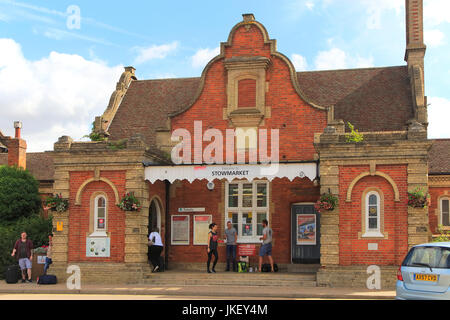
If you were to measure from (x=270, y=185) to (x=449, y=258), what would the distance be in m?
11.5

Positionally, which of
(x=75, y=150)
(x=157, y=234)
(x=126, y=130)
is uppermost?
(x=126, y=130)

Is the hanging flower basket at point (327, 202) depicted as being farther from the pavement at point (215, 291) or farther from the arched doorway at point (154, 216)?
the arched doorway at point (154, 216)

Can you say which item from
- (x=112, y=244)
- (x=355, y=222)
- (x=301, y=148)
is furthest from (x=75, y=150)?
(x=355, y=222)

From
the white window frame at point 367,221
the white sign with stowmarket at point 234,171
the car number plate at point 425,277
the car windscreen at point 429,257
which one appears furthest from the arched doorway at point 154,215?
the car number plate at point 425,277

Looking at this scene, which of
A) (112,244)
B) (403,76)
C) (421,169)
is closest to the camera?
(421,169)

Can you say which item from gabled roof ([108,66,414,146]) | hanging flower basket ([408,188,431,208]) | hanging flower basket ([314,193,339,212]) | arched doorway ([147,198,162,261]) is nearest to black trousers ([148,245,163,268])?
arched doorway ([147,198,162,261])

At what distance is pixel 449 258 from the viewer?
1144 cm

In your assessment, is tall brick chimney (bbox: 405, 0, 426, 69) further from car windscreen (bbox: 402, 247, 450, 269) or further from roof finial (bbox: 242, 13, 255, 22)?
car windscreen (bbox: 402, 247, 450, 269)

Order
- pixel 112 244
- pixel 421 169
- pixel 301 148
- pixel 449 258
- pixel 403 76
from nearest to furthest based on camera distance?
pixel 449 258 < pixel 421 169 < pixel 112 244 < pixel 301 148 < pixel 403 76

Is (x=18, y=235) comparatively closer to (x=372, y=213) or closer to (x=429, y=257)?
(x=372, y=213)

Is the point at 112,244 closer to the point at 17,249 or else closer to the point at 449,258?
the point at 17,249

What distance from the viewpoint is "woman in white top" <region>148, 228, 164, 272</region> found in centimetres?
2061

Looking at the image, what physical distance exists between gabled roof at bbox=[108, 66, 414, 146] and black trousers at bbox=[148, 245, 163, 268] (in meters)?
6.02

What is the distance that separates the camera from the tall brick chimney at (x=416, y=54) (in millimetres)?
24188
